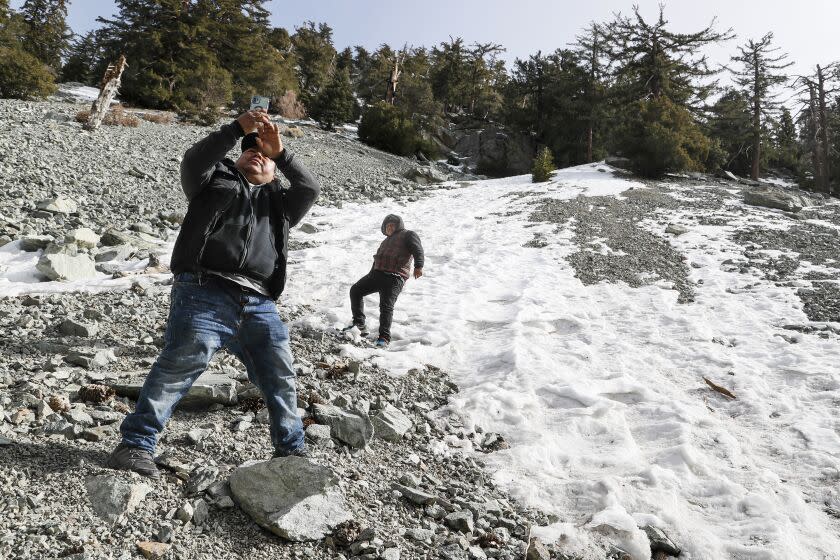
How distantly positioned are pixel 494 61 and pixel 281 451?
56.9m

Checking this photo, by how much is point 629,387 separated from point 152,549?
4961 millimetres

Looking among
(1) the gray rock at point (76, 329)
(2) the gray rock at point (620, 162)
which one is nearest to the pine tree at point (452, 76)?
(2) the gray rock at point (620, 162)

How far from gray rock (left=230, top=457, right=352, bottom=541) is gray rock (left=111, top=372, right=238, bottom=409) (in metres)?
1.21

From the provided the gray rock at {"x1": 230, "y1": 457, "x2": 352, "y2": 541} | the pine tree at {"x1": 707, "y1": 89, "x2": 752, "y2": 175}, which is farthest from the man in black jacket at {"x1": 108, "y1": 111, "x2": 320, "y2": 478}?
the pine tree at {"x1": 707, "y1": 89, "x2": 752, "y2": 175}

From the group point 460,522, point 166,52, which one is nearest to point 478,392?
point 460,522

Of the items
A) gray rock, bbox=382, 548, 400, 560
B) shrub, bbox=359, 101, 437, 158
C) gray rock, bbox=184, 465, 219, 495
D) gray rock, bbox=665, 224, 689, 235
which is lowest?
gray rock, bbox=382, 548, 400, 560

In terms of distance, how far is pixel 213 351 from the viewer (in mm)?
3000

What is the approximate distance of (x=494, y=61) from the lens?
53.7 metres

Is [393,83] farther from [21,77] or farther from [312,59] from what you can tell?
[21,77]

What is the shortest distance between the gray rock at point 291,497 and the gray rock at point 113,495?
1.67 feet

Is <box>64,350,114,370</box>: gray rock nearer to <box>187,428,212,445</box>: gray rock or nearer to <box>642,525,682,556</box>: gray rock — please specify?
<box>187,428,212,445</box>: gray rock

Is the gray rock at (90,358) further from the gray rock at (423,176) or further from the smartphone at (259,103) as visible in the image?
the gray rock at (423,176)

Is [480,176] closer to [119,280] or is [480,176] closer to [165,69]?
[165,69]

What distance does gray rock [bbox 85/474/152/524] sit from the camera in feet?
8.42
